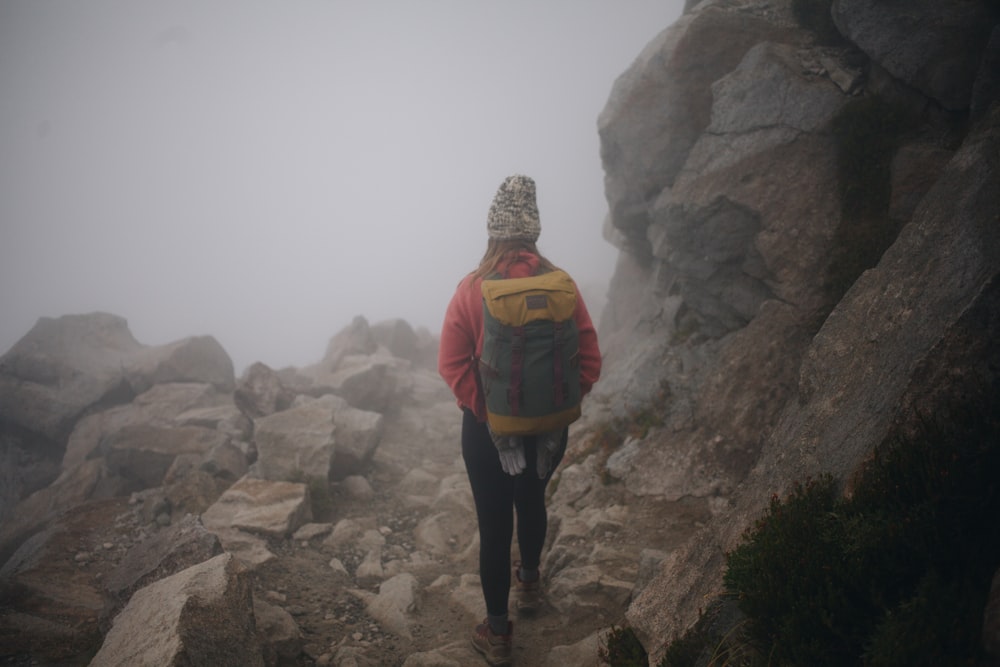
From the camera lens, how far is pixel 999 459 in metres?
2.62

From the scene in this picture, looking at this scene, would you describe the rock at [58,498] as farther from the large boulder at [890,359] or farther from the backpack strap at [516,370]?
the large boulder at [890,359]

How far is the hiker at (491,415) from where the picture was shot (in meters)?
4.35

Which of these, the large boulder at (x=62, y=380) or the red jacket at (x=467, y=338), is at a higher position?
the red jacket at (x=467, y=338)

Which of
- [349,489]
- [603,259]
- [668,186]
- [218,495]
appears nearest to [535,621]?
[349,489]

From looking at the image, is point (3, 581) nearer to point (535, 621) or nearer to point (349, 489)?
point (349, 489)

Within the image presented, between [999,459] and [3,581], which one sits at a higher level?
[999,459]

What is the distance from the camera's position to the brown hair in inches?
179

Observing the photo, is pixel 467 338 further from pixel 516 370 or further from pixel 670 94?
pixel 670 94

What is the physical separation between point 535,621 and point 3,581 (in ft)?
23.8

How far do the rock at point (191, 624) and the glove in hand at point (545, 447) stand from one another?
3011 mm

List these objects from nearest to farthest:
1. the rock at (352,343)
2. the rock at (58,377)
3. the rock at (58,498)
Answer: the rock at (58,498), the rock at (58,377), the rock at (352,343)

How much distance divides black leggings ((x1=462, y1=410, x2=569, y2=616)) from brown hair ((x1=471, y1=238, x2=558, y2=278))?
138 cm

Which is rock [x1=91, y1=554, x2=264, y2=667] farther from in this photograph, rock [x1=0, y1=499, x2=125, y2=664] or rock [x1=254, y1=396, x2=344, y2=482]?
rock [x1=254, y1=396, x2=344, y2=482]

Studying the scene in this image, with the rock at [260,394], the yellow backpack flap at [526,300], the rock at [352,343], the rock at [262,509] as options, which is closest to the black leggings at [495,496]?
the yellow backpack flap at [526,300]
